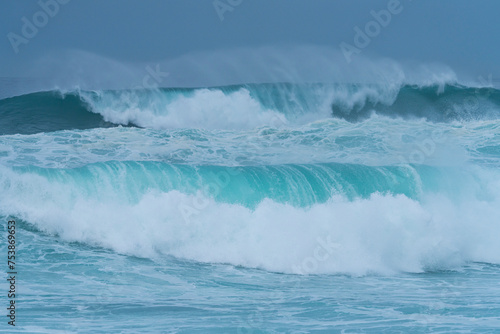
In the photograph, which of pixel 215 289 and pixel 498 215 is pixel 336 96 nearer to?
pixel 498 215

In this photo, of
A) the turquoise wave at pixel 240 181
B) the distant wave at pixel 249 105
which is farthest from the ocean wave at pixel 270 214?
the distant wave at pixel 249 105

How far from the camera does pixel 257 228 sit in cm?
961

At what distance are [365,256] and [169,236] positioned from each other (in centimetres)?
326

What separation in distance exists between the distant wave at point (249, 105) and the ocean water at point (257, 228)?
3076 millimetres

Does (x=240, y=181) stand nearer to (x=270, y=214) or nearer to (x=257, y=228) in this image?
(x=270, y=214)

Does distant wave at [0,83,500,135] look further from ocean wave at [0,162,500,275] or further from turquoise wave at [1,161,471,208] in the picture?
ocean wave at [0,162,500,275]

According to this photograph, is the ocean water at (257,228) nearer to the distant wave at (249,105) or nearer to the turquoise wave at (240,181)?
the turquoise wave at (240,181)

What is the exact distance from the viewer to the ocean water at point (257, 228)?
22.3 ft

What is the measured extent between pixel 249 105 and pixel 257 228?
453 inches

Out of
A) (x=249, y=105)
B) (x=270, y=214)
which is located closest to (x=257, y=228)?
(x=270, y=214)

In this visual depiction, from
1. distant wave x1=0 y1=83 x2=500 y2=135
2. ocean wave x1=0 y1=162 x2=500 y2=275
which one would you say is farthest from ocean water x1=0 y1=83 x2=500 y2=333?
distant wave x1=0 y1=83 x2=500 y2=135

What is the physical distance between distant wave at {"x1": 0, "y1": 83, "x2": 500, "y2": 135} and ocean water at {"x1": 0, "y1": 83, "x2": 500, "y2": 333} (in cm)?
308

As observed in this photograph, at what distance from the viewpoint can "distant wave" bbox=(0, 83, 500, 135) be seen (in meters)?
19.3

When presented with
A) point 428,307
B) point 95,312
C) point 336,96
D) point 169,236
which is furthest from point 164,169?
point 336,96
